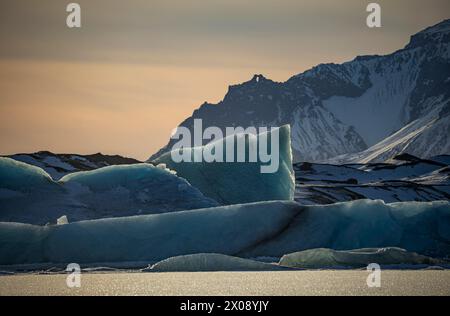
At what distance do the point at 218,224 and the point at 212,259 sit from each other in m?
4.13

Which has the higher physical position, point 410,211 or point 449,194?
point 410,211

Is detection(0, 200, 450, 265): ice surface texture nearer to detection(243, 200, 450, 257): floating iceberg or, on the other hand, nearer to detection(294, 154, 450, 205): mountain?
detection(243, 200, 450, 257): floating iceberg

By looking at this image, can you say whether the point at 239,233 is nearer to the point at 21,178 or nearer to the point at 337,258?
the point at 337,258

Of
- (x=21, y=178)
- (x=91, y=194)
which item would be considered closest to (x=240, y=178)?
(x=91, y=194)

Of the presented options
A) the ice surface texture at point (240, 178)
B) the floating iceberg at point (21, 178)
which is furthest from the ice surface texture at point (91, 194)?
the ice surface texture at point (240, 178)

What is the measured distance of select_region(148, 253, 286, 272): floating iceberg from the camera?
97.9ft

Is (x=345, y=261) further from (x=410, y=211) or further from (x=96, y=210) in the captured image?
(x=96, y=210)

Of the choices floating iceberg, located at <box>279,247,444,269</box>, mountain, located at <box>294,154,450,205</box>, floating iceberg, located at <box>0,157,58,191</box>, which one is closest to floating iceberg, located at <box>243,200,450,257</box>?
floating iceberg, located at <box>279,247,444,269</box>

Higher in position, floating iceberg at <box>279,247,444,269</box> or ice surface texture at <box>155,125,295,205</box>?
ice surface texture at <box>155,125,295,205</box>

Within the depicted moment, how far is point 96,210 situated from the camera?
40.2 metres

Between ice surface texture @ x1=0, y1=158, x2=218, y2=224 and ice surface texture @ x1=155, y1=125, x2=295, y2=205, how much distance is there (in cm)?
492
